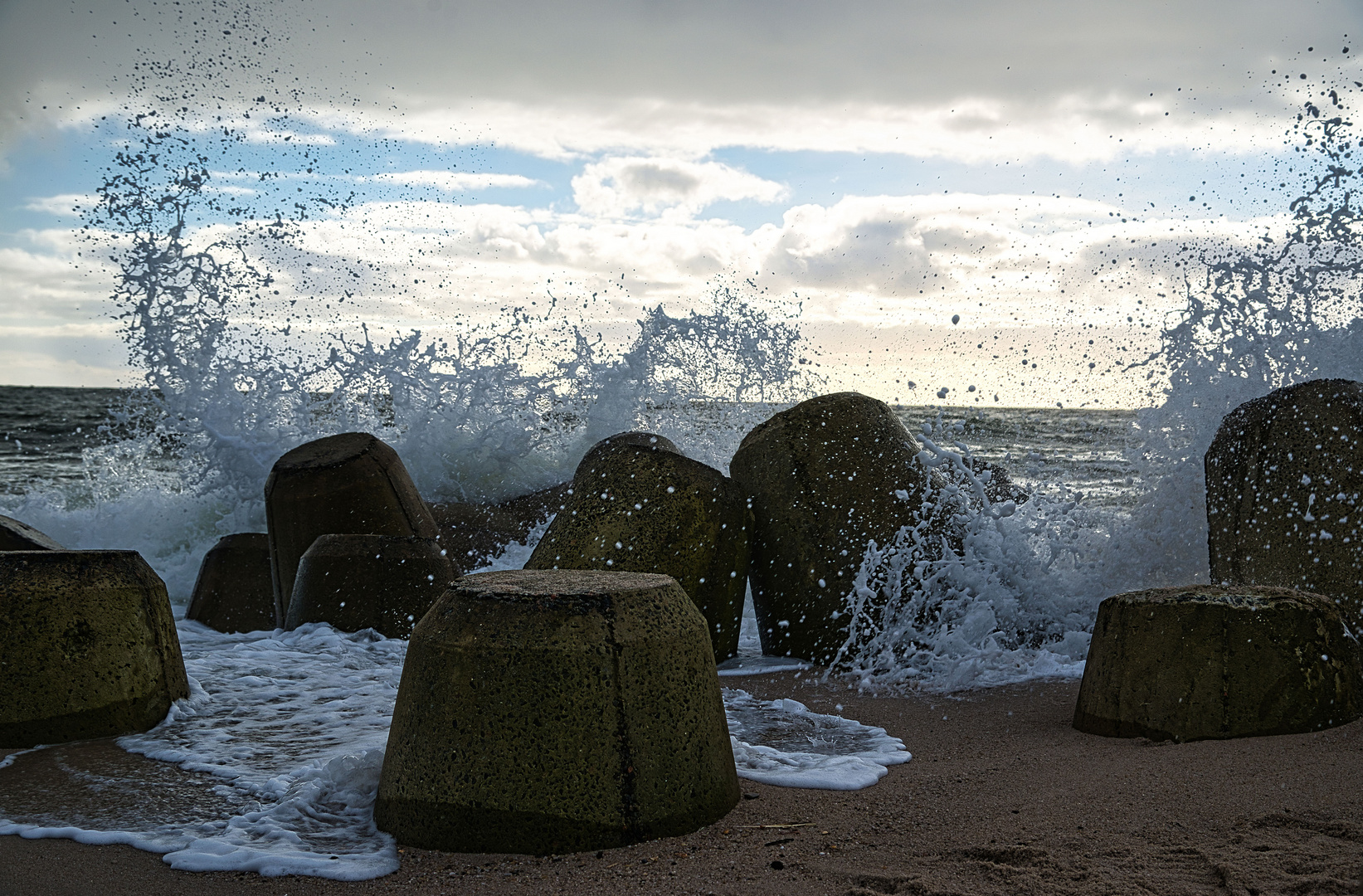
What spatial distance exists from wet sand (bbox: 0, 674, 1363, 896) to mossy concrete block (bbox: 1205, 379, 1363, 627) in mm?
1179

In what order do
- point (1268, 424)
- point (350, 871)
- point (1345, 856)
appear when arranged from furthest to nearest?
1. point (1268, 424)
2. point (350, 871)
3. point (1345, 856)

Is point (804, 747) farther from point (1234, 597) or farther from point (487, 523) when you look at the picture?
point (487, 523)

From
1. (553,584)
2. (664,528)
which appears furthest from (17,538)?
(553,584)

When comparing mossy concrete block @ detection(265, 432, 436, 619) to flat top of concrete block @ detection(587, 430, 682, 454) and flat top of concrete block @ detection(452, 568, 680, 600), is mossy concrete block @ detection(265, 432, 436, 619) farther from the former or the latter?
flat top of concrete block @ detection(452, 568, 680, 600)

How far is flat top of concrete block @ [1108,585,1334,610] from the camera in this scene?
3.44m

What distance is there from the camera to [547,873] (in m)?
2.47

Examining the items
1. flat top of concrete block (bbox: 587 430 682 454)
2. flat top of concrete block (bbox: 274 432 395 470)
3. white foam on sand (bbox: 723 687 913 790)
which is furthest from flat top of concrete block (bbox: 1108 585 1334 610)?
flat top of concrete block (bbox: 274 432 395 470)

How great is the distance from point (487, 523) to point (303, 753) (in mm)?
5621

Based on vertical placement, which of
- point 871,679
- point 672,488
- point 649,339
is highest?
point 649,339

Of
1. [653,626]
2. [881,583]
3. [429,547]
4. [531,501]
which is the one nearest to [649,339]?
[531,501]

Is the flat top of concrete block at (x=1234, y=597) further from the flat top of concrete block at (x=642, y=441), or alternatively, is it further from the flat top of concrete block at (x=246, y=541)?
the flat top of concrete block at (x=246, y=541)

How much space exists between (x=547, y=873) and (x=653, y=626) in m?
0.65

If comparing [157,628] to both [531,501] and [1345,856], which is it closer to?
[1345,856]

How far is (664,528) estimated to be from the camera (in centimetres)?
486
